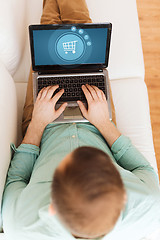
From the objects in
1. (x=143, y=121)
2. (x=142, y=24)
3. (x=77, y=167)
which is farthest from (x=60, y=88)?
(x=142, y=24)

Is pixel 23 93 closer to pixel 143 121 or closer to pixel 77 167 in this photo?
pixel 143 121

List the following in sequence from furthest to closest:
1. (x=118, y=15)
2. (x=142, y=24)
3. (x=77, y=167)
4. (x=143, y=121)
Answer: (x=142, y=24) → (x=118, y=15) → (x=143, y=121) → (x=77, y=167)

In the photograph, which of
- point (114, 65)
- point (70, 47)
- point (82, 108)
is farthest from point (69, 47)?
point (114, 65)

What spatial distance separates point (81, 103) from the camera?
3.64 feet

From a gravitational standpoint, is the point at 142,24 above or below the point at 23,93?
above

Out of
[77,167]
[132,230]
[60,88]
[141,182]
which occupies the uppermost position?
[60,88]

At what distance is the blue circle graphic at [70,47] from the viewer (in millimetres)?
1062

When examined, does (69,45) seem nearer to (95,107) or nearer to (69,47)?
(69,47)

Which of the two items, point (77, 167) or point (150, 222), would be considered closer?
point (77, 167)

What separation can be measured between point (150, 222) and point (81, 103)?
1.84 ft

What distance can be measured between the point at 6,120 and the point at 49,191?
0.34 metres

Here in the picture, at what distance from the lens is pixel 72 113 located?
112cm

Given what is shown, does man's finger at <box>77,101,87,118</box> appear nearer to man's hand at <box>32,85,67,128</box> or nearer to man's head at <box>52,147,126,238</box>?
man's hand at <box>32,85,67,128</box>

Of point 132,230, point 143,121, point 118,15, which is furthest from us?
point 118,15
